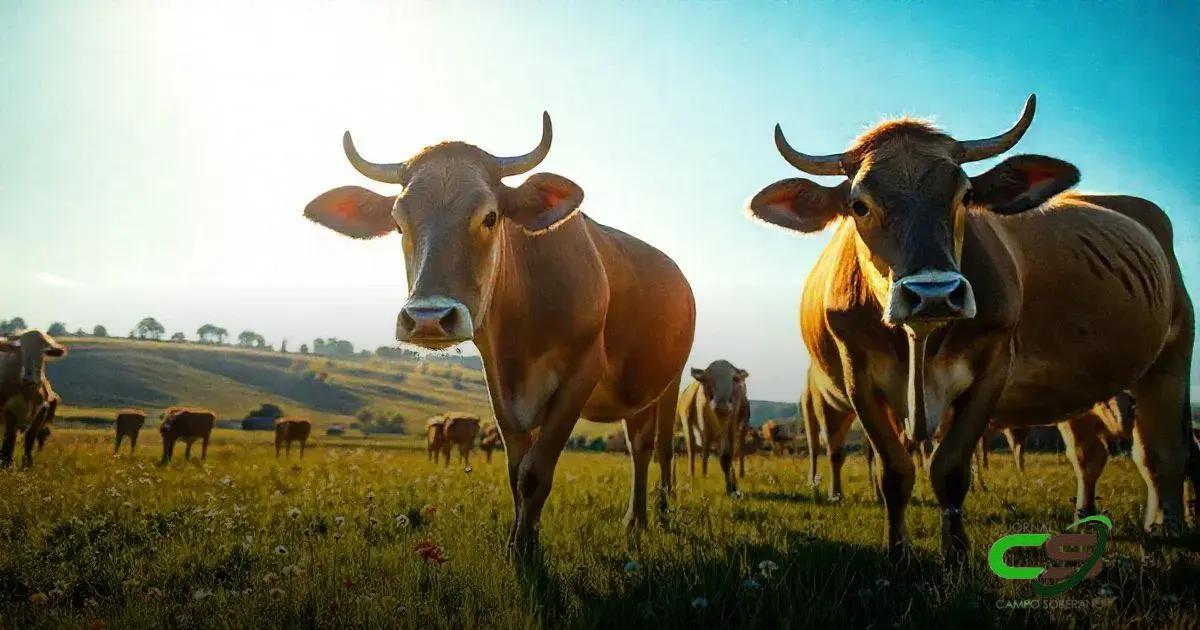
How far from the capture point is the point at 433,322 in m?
4.05

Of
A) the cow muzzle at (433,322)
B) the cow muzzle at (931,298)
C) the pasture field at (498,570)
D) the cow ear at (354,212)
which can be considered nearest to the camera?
the pasture field at (498,570)

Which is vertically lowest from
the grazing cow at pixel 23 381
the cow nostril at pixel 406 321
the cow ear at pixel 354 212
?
the grazing cow at pixel 23 381

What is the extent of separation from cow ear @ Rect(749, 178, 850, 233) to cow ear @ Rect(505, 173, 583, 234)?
1.42m

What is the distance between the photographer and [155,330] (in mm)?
161375

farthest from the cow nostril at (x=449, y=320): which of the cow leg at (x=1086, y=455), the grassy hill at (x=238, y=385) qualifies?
the grassy hill at (x=238, y=385)

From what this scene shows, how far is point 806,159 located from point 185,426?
24228 millimetres

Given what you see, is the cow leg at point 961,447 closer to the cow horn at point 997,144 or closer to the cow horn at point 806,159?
the cow horn at point 997,144

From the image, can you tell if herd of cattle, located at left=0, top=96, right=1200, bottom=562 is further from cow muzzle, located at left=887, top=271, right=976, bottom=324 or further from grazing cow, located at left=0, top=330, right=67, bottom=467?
grazing cow, located at left=0, top=330, right=67, bottom=467

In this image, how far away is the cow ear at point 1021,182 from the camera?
16.2ft

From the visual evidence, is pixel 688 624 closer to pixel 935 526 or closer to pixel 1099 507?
pixel 935 526

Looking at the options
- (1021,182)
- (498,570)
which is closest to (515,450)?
(498,570)

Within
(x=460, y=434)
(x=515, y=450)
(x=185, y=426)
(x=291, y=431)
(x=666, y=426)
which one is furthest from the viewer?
(x=460, y=434)

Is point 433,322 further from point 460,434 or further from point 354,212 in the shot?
point 460,434

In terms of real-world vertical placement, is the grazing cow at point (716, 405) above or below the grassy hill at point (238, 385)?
above
